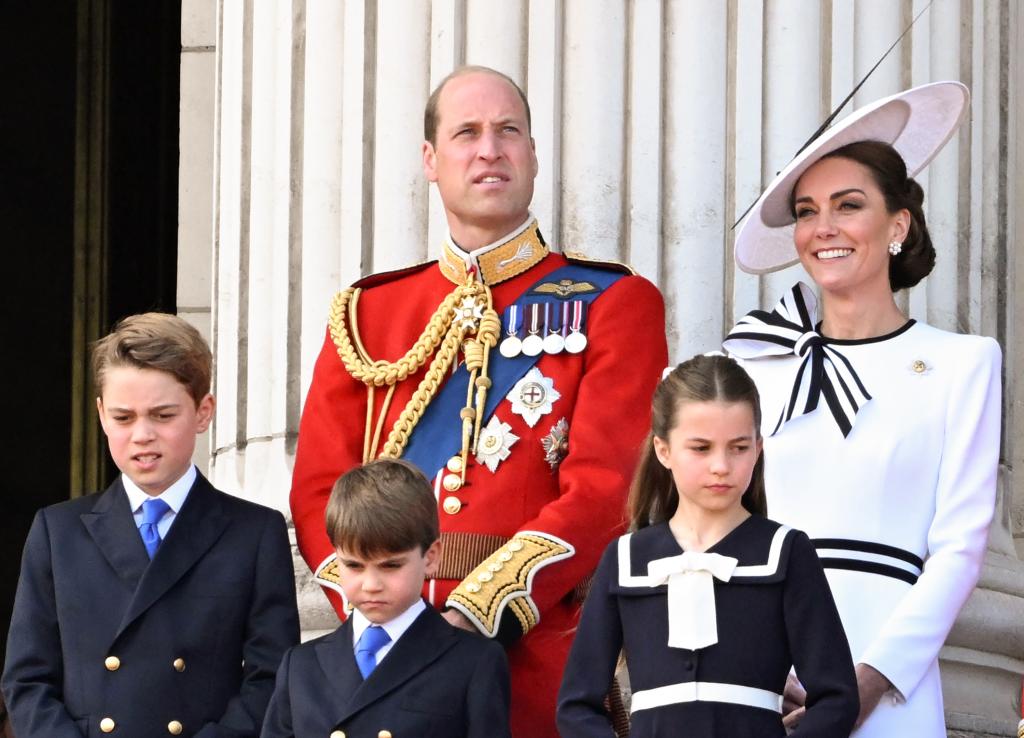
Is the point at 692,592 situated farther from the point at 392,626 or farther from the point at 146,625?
the point at 146,625

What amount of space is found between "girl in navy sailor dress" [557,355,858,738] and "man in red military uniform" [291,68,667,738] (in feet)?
1.33

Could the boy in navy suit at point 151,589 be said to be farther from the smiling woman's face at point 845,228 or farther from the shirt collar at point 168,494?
the smiling woman's face at point 845,228

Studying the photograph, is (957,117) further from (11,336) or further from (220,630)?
(11,336)

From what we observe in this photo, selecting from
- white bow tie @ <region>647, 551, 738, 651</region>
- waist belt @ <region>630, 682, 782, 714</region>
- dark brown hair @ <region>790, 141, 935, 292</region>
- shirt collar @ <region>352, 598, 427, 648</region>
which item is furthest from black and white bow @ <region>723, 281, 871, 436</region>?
shirt collar @ <region>352, 598, 427, 648</region>

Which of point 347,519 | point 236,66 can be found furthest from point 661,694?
point 236,66

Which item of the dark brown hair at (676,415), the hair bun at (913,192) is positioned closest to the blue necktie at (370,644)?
the dark brown hair at (676,415)

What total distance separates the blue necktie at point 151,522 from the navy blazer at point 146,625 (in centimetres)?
3

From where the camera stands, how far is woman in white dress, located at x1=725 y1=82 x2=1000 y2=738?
4176 millimetres

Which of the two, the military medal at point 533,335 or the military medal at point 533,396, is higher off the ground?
the military medal at point 533,335

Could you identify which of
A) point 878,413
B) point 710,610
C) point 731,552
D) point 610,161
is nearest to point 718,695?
point 710,610

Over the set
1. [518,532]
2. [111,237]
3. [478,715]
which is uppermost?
[111,237]

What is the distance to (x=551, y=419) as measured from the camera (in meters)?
4.63

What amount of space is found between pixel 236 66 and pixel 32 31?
2.81 m

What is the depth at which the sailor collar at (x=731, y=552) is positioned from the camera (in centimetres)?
389
